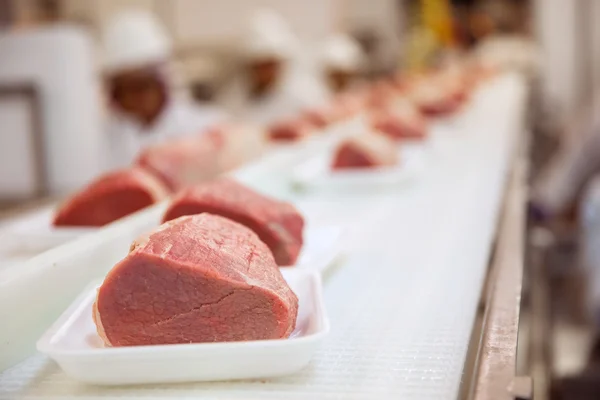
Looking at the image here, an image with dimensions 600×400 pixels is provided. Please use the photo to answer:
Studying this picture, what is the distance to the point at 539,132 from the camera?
5.54 m

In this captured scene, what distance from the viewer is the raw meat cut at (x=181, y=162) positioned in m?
1.34

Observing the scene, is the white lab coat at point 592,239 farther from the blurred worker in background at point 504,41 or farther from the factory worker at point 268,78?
the blurred worker in background at point 504,41

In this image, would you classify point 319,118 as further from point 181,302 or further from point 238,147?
point 181,302

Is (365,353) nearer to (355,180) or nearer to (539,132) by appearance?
(355,180)

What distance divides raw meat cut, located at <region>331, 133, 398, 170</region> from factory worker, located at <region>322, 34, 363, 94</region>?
4182 mm

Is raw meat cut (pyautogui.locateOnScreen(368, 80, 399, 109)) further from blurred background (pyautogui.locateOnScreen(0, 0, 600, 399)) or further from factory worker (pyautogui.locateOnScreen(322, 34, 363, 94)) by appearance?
factory worker (pyautogui.locateOnScreen(322, 34, 363, 94))

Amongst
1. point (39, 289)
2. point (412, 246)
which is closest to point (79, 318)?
point (39, 289)

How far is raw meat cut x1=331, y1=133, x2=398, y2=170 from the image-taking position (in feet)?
5.54

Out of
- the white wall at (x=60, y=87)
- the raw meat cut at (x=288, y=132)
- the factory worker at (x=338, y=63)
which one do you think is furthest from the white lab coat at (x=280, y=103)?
the raw meat cut at (x=288, y=132)

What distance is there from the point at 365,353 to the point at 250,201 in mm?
323

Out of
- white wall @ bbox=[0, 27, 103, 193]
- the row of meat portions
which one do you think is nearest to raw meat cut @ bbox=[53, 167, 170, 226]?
the row of meat portions

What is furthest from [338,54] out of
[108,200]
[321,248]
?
[321,248]

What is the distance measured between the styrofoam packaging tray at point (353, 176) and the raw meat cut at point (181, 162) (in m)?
0.21

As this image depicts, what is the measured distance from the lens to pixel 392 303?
864 millimetres
